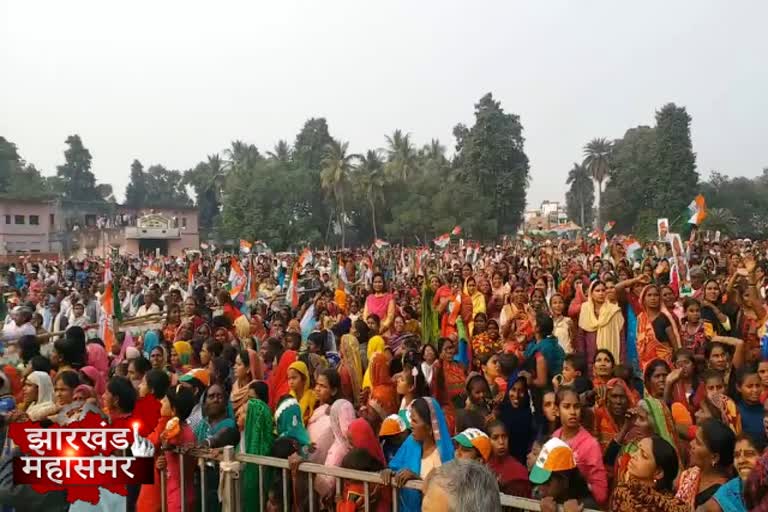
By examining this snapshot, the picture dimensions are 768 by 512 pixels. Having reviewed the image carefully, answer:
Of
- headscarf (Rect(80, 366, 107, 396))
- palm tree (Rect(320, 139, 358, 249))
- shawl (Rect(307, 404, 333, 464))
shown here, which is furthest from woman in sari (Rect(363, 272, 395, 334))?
palm tree (Rect(320, 139, 358, 249))

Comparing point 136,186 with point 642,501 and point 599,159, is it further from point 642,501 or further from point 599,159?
point 642,501

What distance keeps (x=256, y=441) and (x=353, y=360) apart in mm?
2362

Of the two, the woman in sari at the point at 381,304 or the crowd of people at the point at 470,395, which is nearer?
the crowd of people at the point at 470,395

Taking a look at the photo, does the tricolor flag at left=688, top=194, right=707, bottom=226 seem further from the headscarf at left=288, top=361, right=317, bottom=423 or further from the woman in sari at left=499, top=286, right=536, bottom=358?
the headscarf at left=288, top=361, right=317, bottom=423

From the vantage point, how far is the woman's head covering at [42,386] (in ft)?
16.5

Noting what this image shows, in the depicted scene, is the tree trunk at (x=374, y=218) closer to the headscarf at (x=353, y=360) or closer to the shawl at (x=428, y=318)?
the shawl at (x=428, y=318)

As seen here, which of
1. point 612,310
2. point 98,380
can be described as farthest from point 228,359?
point 612,310

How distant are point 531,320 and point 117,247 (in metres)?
41.4

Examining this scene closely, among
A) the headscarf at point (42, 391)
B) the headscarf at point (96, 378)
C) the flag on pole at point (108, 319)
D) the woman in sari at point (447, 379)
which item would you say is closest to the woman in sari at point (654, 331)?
the woman in sari at point (447, 379)

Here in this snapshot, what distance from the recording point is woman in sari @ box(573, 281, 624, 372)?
6.69 m

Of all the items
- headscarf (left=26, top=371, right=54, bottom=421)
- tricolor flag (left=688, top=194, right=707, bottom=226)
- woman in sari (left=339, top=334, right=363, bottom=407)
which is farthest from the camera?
tricolor flag (left=688, top=194, right=707, bottom=226)

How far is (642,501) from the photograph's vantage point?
3021 millimetres

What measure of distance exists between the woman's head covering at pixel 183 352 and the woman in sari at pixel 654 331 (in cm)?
454

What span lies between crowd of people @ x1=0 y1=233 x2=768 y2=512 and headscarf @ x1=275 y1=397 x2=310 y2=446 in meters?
0.01
